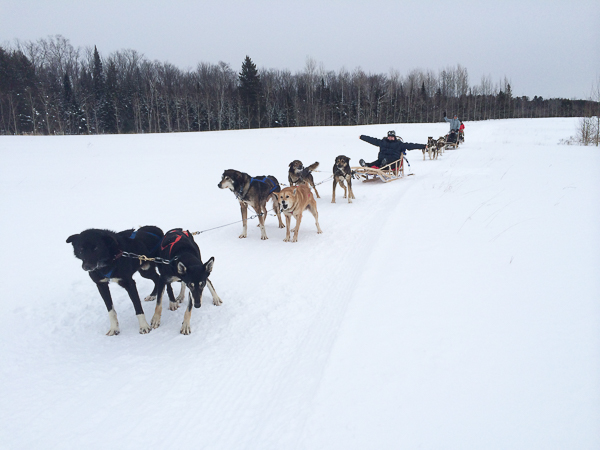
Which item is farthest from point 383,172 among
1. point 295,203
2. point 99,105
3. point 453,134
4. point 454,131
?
point 99,105

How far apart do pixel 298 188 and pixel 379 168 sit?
5.98 meters

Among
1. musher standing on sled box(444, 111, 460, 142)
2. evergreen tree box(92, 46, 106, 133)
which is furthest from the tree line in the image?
musher standing on sled box(444, 111, 460, 142)

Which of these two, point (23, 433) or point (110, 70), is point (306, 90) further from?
point (23, 433)

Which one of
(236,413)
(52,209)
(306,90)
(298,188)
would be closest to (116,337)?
(236,413)

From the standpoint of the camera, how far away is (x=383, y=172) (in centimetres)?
1094

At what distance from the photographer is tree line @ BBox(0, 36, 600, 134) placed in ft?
132

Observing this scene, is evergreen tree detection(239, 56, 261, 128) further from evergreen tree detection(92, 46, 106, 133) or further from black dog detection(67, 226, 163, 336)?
black dog detection(67, 226, 163, 336)

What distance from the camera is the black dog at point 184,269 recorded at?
10.7ft

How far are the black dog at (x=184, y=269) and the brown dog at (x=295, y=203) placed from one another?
2151 mm

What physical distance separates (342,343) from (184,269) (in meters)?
1.64

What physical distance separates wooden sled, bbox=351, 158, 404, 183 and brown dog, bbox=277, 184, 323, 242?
15.6 feet

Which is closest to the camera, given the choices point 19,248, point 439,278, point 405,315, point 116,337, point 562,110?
point 405,315

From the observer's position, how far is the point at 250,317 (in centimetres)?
367

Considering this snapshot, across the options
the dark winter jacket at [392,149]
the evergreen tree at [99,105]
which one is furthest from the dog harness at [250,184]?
the evergreen tree at [99,105]
